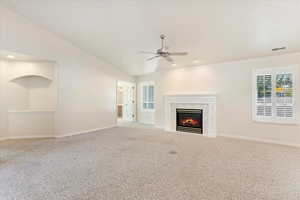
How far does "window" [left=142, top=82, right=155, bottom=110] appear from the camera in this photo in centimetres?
770

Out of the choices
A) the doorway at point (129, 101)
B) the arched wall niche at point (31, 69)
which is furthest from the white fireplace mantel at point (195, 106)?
the arched wall niche at point (31, 69)

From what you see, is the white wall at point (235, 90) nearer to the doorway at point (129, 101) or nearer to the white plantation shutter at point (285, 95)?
the white plantation shutter at point (285, 95)

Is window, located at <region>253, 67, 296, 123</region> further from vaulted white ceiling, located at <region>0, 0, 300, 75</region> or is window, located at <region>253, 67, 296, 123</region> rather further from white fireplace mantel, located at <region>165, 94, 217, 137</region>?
white fireplace mantel, located at <region>165, 94, 217, 137</region>

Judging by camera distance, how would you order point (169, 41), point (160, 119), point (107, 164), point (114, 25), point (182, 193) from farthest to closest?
1. point (160, 119)
2. point (169, 41)
3. point (114, 25)
4. point (107, 164)
5. point (182, 193)

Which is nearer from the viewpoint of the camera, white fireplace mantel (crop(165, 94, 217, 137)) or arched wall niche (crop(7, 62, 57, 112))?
arched wall niche (crop(7, 62, 57, 112))

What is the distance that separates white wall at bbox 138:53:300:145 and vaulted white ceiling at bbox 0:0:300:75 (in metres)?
0.34

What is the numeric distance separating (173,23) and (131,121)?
5.99 m

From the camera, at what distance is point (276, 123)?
438 cm

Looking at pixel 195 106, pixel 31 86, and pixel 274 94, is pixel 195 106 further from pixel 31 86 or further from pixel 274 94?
pixel 31 86

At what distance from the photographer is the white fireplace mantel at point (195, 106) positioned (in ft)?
17.5

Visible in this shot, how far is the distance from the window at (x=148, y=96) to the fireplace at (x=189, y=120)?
6.16ft

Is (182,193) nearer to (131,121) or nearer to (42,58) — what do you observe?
(42,58)

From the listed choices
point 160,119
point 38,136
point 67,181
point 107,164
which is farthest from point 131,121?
point 67,181

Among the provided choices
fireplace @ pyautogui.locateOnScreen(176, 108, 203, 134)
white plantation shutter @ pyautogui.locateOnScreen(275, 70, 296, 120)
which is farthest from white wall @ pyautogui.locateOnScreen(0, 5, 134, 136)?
white plantation shutter @ pyautogui.locateOnScreen(275, 70, 296, 120)
